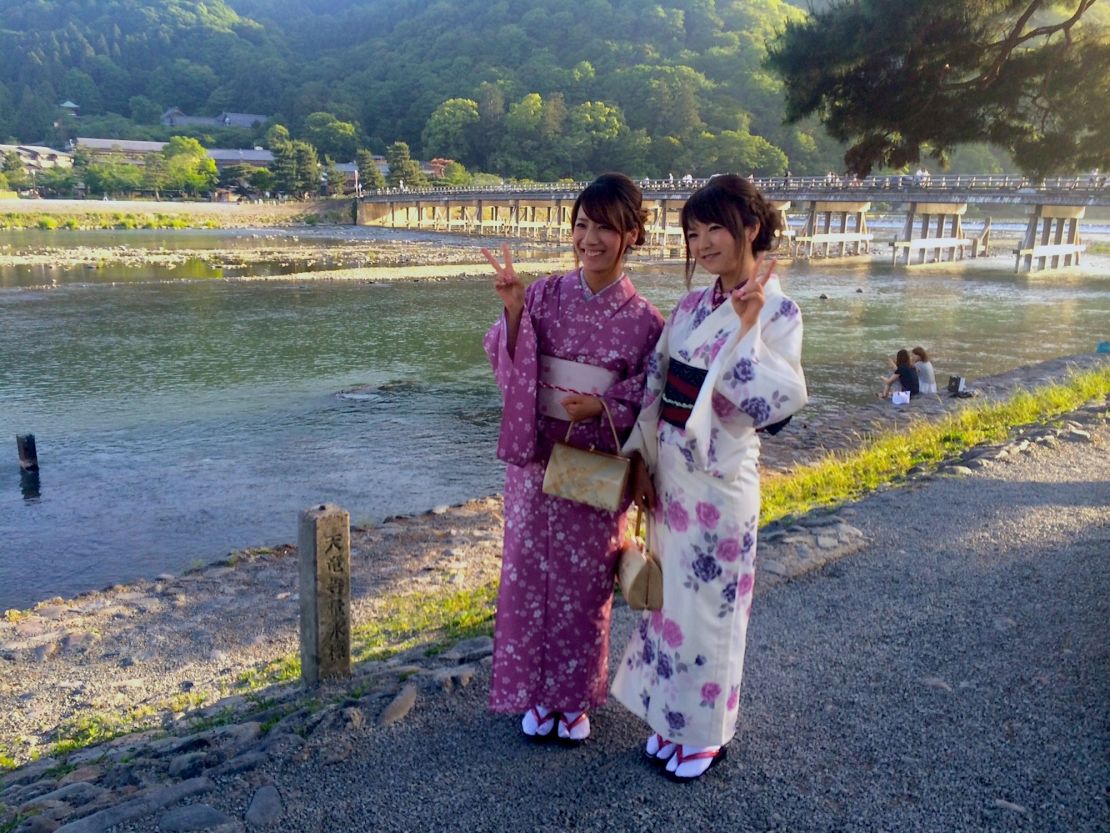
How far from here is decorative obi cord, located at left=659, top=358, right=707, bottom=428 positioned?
2.38 m

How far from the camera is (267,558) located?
5992mm

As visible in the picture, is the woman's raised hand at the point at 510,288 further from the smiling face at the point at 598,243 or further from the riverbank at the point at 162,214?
the riverbank at the point at 162,214

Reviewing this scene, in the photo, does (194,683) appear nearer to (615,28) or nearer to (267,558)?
(267,558)

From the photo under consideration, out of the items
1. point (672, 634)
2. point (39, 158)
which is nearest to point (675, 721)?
point (672, 634)

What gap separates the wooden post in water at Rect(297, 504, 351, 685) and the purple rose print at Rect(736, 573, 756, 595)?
1.47 meters

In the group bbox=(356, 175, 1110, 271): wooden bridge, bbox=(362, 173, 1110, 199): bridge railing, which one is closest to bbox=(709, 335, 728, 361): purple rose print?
bbox=(356, 175, 1110, 271): wooden bridge

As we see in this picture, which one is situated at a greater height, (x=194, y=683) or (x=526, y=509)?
(x=526, y=509)

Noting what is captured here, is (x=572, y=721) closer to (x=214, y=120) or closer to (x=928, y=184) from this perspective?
(x=928, y=184)

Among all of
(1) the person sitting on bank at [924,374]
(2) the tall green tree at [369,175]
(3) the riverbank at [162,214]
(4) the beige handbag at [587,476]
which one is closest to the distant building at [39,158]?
(3) the riverbank at [162,214]

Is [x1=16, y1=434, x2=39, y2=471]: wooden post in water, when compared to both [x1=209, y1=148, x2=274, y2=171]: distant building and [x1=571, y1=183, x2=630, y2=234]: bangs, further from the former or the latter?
[x1=209, y1=148, x2=274, y2=171]: distant building

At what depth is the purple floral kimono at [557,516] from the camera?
251cm

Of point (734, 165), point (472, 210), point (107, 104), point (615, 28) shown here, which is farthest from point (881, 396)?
point (107, 104)

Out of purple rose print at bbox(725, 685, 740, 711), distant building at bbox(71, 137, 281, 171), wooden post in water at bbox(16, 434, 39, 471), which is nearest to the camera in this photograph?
purple rose print at bbox(725, 685, 740, 711)

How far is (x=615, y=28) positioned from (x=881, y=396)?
3550 inches
